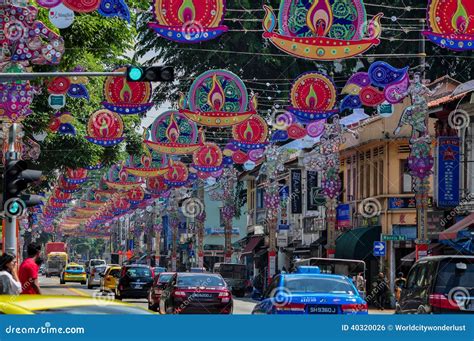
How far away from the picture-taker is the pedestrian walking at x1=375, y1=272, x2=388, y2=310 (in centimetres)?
5122

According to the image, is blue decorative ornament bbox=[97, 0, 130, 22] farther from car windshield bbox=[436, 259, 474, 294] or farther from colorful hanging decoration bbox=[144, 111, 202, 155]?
colorful hanging decoration bbox=[144, 111, 202, 155]

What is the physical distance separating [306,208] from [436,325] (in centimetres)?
5645

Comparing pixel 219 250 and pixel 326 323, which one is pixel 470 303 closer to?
pixel 326 323

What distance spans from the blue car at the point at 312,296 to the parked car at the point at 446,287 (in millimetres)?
1187

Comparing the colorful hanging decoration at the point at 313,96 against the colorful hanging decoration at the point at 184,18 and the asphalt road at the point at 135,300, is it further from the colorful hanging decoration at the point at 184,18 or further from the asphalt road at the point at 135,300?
the colorful hanging decoration at the point at 184,18

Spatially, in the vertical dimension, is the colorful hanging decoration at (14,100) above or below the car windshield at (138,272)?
above

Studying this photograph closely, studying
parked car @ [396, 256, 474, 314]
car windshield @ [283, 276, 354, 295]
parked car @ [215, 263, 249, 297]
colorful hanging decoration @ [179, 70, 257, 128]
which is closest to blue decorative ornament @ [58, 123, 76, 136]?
colorful hanging decoration @ [179, 70, 257, 128]

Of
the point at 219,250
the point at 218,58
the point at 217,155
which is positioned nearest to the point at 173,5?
the point at 217,155

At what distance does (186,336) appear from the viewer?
50.6 ft

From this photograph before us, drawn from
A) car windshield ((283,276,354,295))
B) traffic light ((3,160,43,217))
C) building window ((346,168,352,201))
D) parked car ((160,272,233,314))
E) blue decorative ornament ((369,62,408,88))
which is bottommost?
parked car ((160,272,233,314))

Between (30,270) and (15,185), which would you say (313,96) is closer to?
(15,185)

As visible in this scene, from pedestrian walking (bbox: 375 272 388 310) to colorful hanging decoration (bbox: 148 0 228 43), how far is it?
24659mm

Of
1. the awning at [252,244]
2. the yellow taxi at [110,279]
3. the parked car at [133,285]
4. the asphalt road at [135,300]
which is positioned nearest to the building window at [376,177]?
the asphalt road at [135,300]

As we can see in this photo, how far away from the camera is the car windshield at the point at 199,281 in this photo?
32.8 metres
